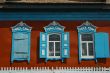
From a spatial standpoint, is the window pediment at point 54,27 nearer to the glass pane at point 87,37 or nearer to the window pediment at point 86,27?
the window pediment at point 86,27

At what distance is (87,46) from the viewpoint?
17.3m

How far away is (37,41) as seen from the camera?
17188 millimetres

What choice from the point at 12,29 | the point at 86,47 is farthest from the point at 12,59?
the point at 86,47

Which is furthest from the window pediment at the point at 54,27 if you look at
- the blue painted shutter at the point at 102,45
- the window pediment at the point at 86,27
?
the blue painted shutter at the point at 102,45

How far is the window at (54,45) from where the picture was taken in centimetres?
1712

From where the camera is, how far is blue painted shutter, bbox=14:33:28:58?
56.1 feet

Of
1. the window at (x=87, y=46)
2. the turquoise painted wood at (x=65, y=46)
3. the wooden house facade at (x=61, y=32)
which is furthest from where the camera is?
the window at (x=87, y=46)

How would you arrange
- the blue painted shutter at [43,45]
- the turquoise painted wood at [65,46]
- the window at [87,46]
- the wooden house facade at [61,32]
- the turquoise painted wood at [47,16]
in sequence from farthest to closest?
the turquoise painted wood at [47,16] < the window at [87,46] < the wooden house facade at [61,32] < the turquoise painted wood at [65,46] < the blue painted shutter at [43,45]

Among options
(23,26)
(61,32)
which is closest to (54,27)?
(61,32)

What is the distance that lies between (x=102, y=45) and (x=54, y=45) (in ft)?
8.55

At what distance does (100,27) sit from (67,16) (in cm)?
193

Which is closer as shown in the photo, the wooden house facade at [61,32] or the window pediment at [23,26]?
the wooden house facade at [61,32]

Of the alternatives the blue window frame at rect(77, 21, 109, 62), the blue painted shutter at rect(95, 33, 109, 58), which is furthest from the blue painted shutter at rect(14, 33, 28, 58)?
the blue painted shutter at rect(95, 33, 109, 58)

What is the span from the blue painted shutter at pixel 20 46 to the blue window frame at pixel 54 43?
91 centimetres
